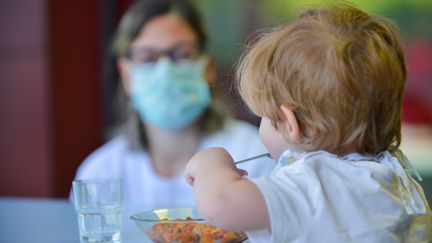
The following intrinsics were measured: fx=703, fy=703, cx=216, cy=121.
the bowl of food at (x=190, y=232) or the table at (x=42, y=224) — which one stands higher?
the bowl of food at (x=190, y=232)

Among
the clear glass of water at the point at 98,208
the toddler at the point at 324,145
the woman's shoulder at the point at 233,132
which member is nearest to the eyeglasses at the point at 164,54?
the woman's shoulder at the point at 233,132

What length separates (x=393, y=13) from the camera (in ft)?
12.6

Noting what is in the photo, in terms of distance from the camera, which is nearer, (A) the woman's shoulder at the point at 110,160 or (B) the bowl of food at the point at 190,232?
(B) the bowl of food at the point at 190,232

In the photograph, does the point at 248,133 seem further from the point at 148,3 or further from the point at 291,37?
the point at 291,37

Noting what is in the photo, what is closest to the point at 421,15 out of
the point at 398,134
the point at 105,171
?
the point at 105,171

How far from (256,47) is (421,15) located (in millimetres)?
3071

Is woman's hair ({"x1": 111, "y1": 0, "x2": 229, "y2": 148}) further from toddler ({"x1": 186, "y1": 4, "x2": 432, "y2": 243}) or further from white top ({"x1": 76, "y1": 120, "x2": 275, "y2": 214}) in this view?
toddler ({"x1": 186, "y1": 4, "x2": 432, "y2": 243})

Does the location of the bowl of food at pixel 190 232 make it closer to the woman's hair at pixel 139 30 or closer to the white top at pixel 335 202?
the white top at pixel 335 202

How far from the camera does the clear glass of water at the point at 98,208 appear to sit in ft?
3.78

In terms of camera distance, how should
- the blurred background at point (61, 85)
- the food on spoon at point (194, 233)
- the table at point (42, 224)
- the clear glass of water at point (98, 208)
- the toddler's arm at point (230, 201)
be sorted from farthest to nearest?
the blurred background at point (61, 85), the table at point (42, 224), the clear glass of water at point (98, 208), the food on spoon at point (194, 233), the toddler's arm at point (230, 201)

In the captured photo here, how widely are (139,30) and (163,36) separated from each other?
3.5 inches

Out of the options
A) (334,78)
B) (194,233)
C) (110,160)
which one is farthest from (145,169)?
(334,78)

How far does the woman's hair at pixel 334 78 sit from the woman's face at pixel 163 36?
1.40 m

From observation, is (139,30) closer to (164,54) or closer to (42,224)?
(164,54)
